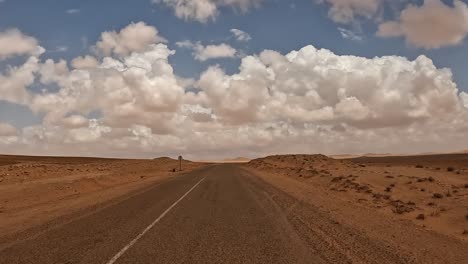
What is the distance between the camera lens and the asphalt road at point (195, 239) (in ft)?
31.4

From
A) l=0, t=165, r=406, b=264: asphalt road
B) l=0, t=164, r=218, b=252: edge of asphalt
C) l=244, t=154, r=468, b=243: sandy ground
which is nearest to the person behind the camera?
l=0, t=165, r=406, b=264: asphalt road

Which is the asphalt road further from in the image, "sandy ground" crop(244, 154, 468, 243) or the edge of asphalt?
"sandy ground" crop(244, 154, 468, 243)

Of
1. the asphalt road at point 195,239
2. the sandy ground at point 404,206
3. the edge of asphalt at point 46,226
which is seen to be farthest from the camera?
the sandy ground at point 404,206

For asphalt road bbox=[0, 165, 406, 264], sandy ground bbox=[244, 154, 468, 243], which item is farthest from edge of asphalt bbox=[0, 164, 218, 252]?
sandy ground bbox=[244, 154, 468, 243]

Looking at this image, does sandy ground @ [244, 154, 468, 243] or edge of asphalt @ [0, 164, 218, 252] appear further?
sandy ground @ [244, 154, 468, 243]

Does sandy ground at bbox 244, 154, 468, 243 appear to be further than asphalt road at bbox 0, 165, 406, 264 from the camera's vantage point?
Yes

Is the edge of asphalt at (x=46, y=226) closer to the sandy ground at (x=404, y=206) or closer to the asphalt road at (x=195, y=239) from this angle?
the asphalt road at (x=195, y=239)

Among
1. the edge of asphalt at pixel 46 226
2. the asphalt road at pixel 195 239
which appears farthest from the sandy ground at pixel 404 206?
the edge of asphalt at pixel 46 226

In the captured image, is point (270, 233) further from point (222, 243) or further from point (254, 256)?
point (254, 256)

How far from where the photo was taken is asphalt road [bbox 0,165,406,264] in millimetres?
9578

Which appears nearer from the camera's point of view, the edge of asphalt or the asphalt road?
the asphalt road

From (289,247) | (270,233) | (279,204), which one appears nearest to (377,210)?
(279,204)

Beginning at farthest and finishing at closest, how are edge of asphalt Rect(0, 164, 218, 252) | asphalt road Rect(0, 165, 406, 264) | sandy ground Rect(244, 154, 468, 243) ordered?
sandy ground Rect(244, 154, 468, 243) < edge of asphalt Rect(0, 164, 218, 252) < asphalt road Rect(0, 165, 406, 264)

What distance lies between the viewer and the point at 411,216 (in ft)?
57.7
